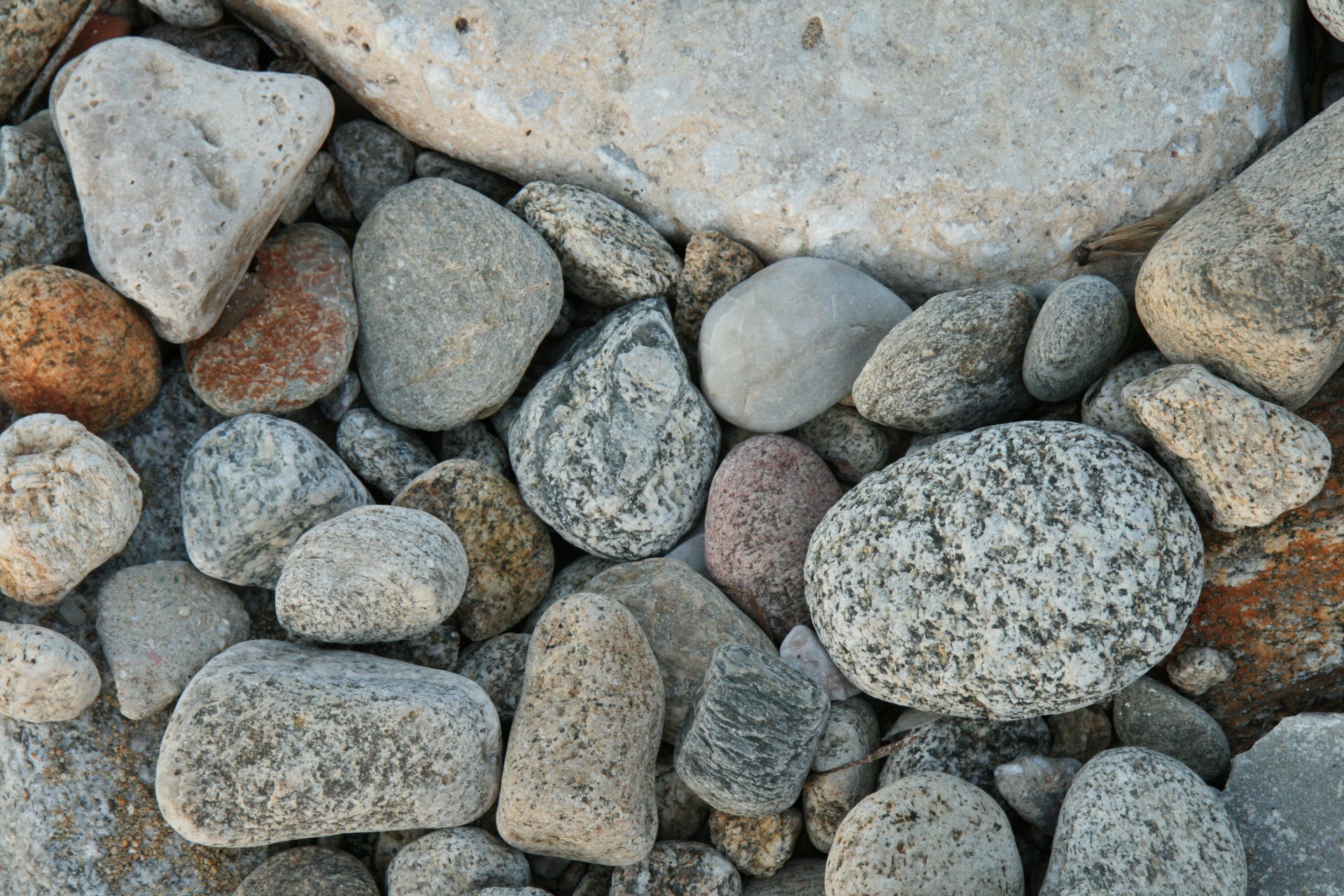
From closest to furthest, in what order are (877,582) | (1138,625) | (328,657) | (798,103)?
(1138,625)
(877,582)
(328,657)
(798,103)

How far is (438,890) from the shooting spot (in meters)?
2.25

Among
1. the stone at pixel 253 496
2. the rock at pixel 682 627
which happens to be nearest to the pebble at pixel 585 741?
the rock at pixel 682 627

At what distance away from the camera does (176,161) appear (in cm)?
243

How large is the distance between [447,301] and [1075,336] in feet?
5.53

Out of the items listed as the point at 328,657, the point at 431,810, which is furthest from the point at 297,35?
the point at 431,810

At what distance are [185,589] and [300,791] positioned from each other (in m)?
0.69

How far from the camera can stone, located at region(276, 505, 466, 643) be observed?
2.28 m

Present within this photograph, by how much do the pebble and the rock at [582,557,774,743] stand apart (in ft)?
0.36

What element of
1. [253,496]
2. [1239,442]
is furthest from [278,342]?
[1239,442]

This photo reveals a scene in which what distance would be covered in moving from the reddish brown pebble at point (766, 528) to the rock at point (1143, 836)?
0.81 meters

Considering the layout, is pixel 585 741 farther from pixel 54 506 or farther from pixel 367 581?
pixel 54 506

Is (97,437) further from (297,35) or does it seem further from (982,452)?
(982,452)

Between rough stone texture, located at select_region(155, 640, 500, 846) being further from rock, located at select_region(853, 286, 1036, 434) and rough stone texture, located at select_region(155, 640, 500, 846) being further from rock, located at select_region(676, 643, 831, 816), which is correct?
rock, located at select_region(853, 286, 1036, 434)

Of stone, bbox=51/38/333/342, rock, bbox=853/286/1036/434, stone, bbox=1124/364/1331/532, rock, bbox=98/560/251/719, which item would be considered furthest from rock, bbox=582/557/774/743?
stone, bbox=51/38/333/342
